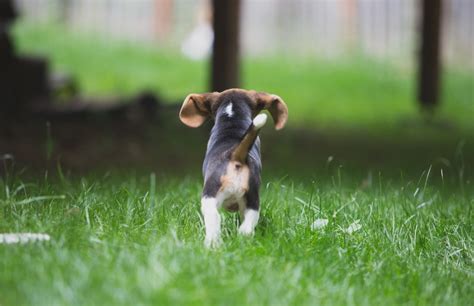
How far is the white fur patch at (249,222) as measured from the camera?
11.0 feet

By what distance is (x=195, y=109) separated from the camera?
12.3 feet

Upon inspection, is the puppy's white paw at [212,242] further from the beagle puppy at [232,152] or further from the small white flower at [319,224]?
the small white flower at [319,224]

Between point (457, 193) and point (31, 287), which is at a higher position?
point (31, 287)

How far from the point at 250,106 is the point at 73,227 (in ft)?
3.43

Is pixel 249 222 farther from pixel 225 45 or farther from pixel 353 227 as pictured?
pixel 225 45

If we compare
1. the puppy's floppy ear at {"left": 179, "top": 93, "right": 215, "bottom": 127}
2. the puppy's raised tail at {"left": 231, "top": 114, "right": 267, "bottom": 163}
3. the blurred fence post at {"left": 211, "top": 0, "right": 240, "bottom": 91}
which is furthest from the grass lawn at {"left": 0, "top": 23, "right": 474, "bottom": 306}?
the blurred fence post at {"left": 211, "top": 0, "right": 240, "bottom": 91}

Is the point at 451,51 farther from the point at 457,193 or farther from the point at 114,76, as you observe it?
the point at 457,193

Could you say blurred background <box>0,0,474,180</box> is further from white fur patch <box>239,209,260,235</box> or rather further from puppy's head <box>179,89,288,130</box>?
white fur patch <box>239,209,260,235</box>

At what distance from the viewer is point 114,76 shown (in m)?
14.8

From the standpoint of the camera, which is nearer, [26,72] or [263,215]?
[263,215]

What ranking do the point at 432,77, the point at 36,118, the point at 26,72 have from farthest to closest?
the point at 432,77, the point at 26,72, the point at 36,118

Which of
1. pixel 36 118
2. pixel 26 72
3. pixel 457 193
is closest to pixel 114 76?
pixel 26 72

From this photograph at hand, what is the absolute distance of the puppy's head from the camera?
3.69 meters

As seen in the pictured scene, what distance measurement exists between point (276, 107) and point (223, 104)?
26 centimetres
